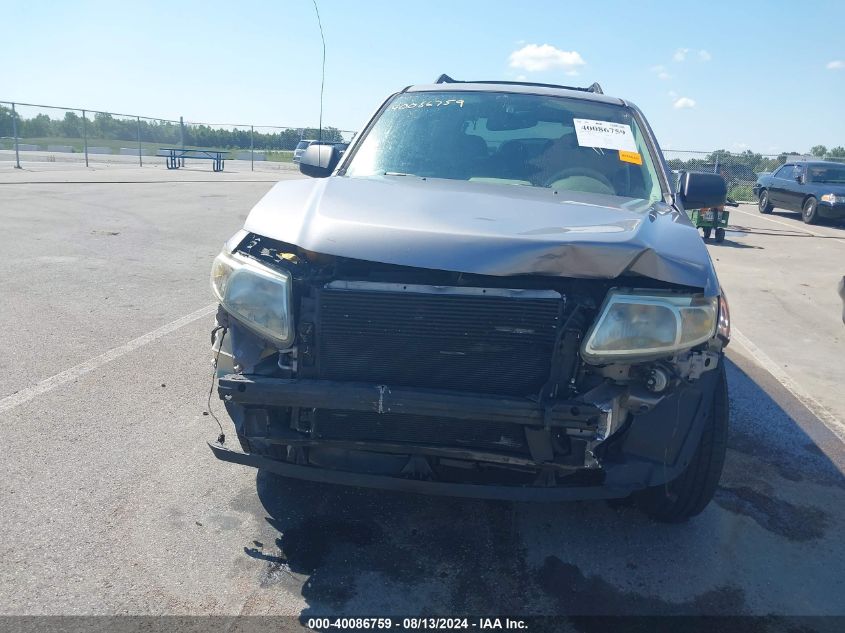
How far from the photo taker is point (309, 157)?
455 centimetres

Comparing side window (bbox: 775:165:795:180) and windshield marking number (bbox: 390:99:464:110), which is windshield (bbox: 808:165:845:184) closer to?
side window (bbox: 775:165:795:180)

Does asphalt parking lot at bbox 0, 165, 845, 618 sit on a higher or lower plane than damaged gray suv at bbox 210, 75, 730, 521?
lower

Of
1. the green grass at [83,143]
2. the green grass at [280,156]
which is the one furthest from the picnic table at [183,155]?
the green grass at [280,156]

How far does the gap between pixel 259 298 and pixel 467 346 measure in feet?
2.66

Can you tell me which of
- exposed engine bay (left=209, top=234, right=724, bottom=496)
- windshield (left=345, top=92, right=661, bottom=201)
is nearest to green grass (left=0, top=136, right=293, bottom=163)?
windshield (left=345, top=92, right=661, bottom=201)

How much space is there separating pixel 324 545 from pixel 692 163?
30324 millimetres

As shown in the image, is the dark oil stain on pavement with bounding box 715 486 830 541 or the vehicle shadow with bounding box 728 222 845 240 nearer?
the dark oil stain on pavement with bounding box 715 486 830 541

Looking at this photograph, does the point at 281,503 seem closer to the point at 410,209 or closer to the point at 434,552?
the point at 434,552

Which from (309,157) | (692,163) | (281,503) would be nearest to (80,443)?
(281,503)

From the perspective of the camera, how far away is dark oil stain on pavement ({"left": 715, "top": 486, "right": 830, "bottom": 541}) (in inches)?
131

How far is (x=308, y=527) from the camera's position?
3090mm

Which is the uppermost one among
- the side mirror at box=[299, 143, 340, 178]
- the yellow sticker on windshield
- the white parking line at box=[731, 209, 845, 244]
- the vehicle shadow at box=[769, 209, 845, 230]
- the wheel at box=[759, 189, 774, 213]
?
the yellow sticker on windshield

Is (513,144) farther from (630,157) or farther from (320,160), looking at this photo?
(320,160)

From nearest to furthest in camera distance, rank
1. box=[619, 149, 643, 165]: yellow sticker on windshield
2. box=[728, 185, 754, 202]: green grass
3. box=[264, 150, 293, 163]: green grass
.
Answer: box=[619, 149, 643, 165]: yellow sticker on windshield, box=[728, 185, 754, 202]: green grass, box=[264, 150, 293, 163]: green grass
